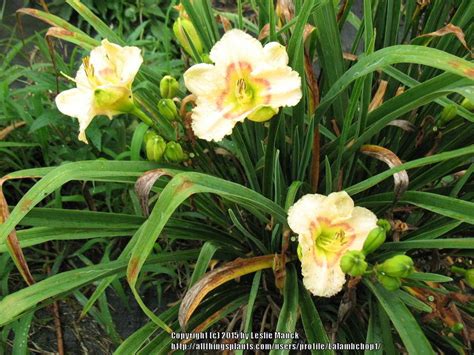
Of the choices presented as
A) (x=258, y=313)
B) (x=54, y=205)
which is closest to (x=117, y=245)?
(x=54, y=205)

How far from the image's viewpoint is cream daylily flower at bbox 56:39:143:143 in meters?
0.91

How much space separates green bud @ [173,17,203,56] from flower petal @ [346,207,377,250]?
0.49 meters

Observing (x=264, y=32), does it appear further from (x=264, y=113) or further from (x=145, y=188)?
(x=145, y=188)

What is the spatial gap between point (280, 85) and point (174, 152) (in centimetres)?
24

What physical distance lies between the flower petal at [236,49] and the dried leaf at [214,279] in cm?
35

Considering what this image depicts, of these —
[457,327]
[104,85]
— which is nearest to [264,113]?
[104,85]

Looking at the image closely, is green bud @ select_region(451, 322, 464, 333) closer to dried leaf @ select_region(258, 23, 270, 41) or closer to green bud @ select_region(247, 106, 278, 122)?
green bud @ select_region(247, 106, 278, 122)

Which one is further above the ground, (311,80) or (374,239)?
(311,80)

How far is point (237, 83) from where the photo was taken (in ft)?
3.08

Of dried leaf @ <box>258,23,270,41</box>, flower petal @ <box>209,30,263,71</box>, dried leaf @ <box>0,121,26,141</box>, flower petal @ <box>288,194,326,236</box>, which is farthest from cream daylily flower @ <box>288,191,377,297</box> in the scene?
dried leaf @ <box>0,121,26,141</box>

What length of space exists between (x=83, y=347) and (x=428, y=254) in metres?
0.87

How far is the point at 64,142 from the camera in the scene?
5.05 ft

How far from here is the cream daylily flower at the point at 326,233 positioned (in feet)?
2.89

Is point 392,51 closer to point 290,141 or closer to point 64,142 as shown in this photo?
point 290,141
